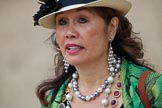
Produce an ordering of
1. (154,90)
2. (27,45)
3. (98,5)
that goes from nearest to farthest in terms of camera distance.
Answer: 1. (154,90)
2. (98,5)
3. (27,45)

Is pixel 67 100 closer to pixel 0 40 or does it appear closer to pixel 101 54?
pixel 101 54

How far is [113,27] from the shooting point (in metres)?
3.45

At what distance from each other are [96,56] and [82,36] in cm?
16

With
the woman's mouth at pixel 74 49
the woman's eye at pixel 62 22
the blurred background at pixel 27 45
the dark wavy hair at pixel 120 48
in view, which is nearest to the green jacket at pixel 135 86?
the dark wavy hair at pixel 120 48

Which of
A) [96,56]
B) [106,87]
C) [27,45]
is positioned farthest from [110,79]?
[27,45]

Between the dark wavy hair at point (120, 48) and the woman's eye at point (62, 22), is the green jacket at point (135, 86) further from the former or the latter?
the woman's eye at point (62, 22)

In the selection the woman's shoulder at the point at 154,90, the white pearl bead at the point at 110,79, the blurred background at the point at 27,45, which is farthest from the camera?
the blurred background at the point at 27,45

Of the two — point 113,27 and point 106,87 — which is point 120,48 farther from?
point 106,87

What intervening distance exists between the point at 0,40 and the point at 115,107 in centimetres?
377

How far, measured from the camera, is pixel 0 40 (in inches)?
269

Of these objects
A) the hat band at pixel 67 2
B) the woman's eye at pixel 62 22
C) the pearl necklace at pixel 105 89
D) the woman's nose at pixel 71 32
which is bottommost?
the pearl necklace at pixel 105 89

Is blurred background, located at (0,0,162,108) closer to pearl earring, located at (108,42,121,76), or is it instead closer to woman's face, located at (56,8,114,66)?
pearl earring, located at (108,42,121,76)

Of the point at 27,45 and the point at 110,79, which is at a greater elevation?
the point at 110,79

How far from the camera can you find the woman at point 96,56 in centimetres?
327
